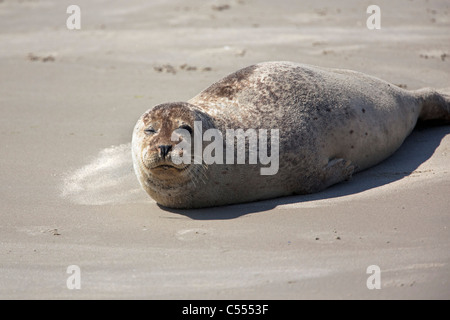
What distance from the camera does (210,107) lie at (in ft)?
15.8

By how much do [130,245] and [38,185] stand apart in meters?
1.49

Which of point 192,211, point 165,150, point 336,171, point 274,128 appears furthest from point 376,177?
point 165,150

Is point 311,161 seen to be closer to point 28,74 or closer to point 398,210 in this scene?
point 398,210

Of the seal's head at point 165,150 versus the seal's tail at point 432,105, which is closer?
the seal's head at point 165,150

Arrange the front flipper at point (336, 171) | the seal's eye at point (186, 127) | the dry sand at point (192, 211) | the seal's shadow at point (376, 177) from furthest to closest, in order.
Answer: the front flipper at point (336, 171)
the seal's shadow at point (376, 177)
the seal's eye at point (186, 127)
the dry sand at point (192, 211)

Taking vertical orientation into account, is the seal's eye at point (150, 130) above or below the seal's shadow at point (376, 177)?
above

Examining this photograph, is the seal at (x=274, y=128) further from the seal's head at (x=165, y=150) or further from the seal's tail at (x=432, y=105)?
the seal's tail at (x=432, y=105)

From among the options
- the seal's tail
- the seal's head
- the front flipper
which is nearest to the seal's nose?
the seal's head

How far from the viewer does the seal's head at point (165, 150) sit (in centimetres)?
428

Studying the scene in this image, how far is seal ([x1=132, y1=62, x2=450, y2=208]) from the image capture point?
4.47m

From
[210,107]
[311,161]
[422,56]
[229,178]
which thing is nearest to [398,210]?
[311,161]

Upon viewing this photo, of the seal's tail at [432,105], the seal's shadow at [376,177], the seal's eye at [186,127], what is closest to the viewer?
the seal's eye at [186,127]

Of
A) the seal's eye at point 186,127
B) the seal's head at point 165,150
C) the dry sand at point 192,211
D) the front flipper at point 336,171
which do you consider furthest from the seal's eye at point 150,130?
the front flipper at point 336,171

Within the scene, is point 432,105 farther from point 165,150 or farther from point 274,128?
point 165,150
